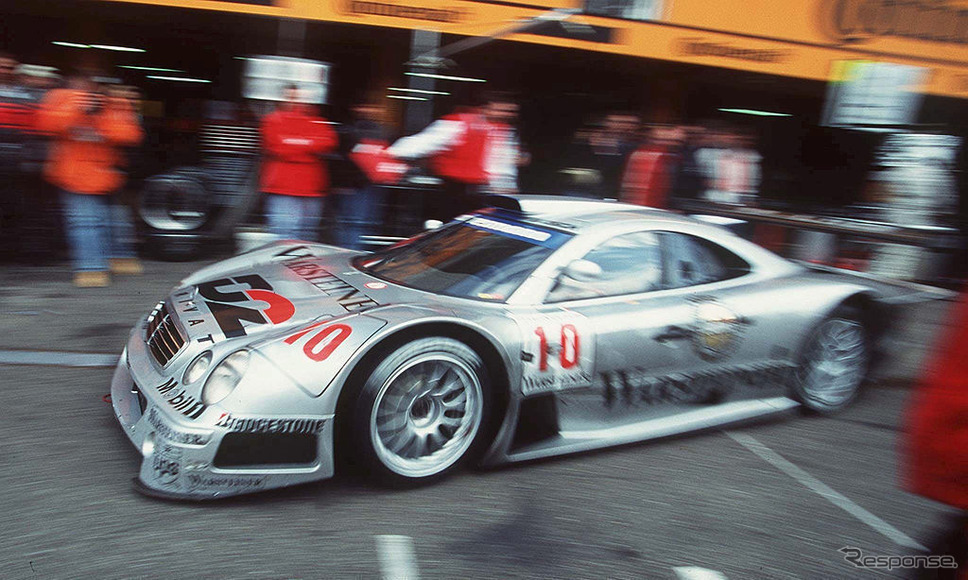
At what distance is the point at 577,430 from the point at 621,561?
83 cm

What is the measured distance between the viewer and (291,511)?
312cm

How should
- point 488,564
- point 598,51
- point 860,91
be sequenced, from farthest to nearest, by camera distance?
point 598,51
point 860,91
point 488,564

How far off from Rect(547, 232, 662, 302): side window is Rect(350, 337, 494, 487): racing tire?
669mm

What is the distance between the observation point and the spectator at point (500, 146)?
7367 mm

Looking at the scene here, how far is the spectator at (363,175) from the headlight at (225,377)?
4.23 metres

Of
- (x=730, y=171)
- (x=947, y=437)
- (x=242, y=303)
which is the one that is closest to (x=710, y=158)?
(x=730, y=171)

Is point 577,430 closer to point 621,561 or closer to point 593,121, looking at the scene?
point 621,561

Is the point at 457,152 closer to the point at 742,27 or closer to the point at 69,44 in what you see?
the point at 742,27

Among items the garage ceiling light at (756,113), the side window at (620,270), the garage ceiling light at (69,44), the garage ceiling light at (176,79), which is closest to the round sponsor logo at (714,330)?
the side window at (620,270)

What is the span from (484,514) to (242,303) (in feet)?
4.75

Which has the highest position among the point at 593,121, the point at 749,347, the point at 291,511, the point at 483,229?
the point at 593,121

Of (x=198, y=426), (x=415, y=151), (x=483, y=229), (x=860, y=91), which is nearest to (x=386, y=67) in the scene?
(x=415, y=151)

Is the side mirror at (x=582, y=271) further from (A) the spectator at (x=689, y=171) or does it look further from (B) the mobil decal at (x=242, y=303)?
(A) the spectator at (x=689, y=171)

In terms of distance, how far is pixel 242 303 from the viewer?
3625 millimetres
